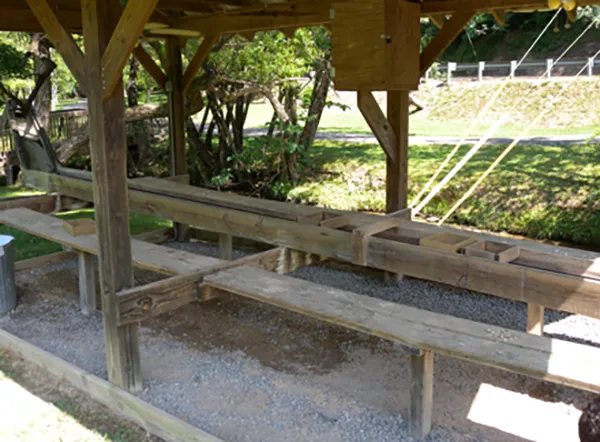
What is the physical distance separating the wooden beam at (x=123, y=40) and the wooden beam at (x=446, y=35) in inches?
108

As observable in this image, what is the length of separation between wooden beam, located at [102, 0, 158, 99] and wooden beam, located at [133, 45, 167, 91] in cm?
344

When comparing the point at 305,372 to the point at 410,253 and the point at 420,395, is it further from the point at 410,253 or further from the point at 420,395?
the point at 410,253

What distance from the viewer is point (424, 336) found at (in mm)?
3008

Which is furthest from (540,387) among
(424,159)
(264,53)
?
(424,159)

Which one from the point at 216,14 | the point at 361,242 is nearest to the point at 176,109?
the point at 216,14

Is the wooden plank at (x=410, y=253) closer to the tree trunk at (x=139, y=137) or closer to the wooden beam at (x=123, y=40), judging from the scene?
the wooden beam at (x=123, y=40)

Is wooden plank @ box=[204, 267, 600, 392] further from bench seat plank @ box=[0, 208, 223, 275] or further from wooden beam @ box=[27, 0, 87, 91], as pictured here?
wooden beam @ box=[27, 0, 87, 91]

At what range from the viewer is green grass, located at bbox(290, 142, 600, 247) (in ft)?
27.4

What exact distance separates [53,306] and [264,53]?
5345 mm

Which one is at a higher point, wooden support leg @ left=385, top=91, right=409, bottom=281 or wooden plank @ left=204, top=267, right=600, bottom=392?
wooden support leg @ left=385, top=91, right=409, bottom=281

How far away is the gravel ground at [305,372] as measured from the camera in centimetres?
345

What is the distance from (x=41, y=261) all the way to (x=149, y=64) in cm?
244

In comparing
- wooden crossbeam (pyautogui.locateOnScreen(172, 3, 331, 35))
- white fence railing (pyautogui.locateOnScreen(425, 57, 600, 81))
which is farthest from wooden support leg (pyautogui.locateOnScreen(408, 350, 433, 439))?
white fence railing (pyautogui.locateOnScreen(425, 57, 600, 81))

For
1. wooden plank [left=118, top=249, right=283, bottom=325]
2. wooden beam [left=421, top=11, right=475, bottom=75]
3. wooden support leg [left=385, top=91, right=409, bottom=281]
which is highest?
wooden beam [left=421, top=11, right=475, bottom=75]
